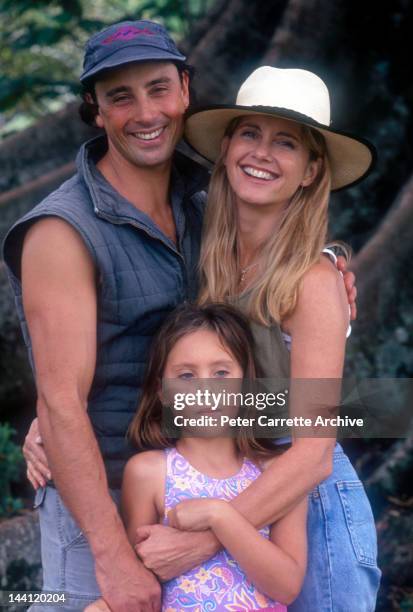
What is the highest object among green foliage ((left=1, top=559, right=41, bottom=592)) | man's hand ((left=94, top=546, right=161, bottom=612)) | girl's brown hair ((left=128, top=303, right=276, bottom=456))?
girl's brown hair ((left=128, top=303, right=276, bottom=456))

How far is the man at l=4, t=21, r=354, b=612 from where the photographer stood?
8.74 ft

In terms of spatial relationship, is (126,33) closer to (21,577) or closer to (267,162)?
(267,162)

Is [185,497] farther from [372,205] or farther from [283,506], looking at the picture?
[372,205]

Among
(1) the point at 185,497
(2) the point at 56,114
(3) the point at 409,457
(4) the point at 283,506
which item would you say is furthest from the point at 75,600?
(2) the point at 56,114

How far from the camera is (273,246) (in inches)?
115

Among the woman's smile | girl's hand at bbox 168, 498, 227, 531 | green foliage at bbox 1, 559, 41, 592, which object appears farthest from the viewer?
green foliage at bbox 1, 559, 41, 592

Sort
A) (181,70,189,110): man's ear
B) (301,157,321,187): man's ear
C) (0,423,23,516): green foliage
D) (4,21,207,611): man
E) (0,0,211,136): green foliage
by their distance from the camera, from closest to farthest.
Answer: (4,21,207,611): man
(301,157,321,187): man's ear
(181,70,189,110): man's ear
(0,423,23,516): green foliage
(0,0,211,136): green foliage

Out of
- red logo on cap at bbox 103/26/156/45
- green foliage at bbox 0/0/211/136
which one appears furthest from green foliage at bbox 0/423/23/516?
green foliage at bbox 0/0/211/136

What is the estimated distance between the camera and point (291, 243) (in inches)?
115

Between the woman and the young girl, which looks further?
the woman

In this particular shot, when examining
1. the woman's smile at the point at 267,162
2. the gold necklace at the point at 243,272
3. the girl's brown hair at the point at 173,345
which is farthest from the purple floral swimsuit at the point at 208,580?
the woman's smile at the point at 267,162

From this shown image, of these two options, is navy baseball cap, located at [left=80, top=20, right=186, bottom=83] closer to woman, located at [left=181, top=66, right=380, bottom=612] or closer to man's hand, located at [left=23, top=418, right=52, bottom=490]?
woman, located at [left=181, top=66, right=380, bottom=612]

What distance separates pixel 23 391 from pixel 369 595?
2.76 m

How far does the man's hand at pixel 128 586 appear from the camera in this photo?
263 cm
